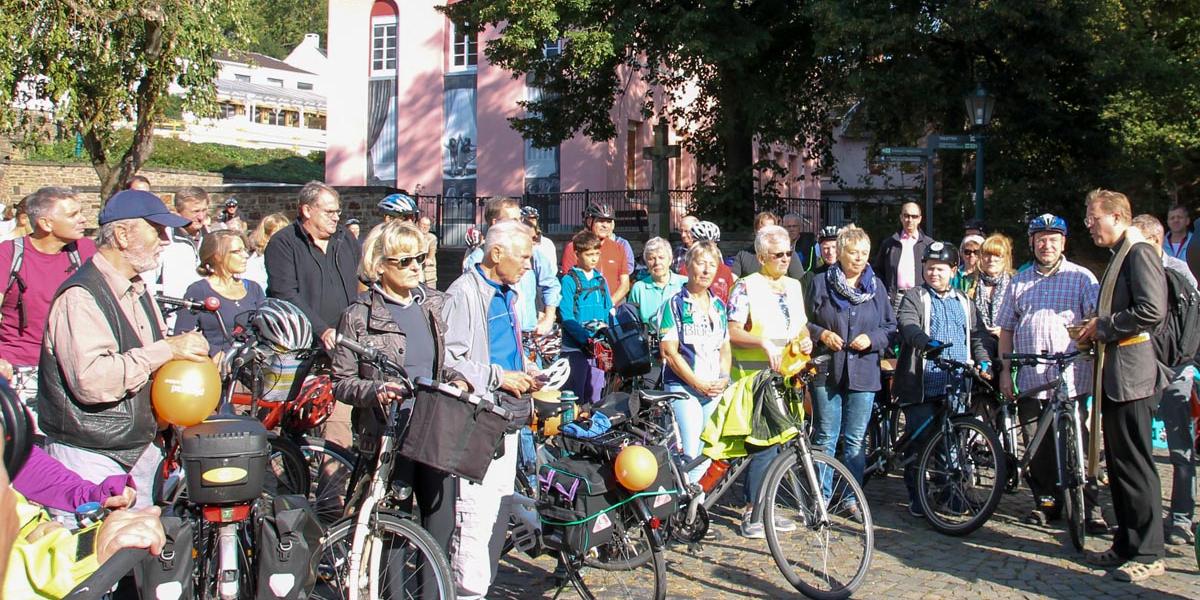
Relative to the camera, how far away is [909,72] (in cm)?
1822

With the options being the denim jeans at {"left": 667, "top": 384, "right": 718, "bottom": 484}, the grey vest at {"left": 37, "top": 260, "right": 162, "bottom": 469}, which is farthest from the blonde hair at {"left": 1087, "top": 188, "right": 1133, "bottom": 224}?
the grey vest at {"left": 37, "top": 260, "right": 162, "bottom": 469}

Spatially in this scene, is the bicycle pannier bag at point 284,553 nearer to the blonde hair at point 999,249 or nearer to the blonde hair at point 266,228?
the blonde hair at point 266,228

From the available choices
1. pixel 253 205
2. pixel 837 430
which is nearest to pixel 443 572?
pixel 837 430

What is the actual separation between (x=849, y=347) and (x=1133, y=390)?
5.66 ft

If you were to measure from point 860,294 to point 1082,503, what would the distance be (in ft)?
5.95

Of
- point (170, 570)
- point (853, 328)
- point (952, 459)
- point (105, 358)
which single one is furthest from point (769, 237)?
point (170, 570)

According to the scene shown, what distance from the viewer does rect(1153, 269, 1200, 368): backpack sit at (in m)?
6.24

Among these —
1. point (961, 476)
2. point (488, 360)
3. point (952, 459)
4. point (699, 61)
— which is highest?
point (699, 61)

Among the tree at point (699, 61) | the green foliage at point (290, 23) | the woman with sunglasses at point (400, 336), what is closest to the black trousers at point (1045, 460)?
the woman with sunglasses at point (400, 336)

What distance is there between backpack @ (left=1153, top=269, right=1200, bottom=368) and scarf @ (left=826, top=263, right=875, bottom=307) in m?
1.78

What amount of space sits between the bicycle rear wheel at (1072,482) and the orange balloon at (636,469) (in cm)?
286

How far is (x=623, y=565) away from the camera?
17.6 feet

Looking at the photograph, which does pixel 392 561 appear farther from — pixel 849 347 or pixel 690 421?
pixel 849 347

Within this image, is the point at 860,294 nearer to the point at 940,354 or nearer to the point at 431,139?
the point at 940,354
